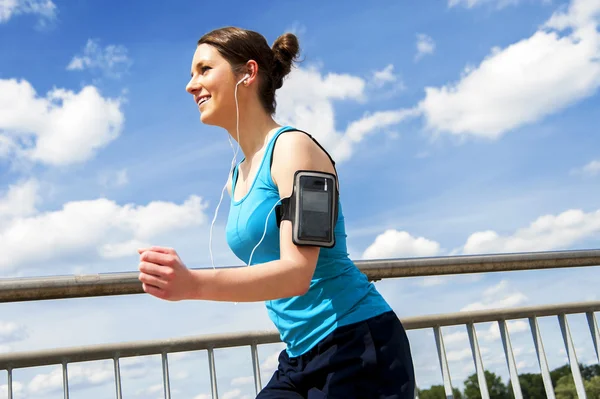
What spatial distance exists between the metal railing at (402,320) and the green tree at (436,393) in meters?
0.02

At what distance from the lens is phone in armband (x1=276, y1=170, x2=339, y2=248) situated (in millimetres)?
1511

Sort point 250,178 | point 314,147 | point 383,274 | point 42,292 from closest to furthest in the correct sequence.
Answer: point 314,147, point 250,178, point 42,292, point 383,274

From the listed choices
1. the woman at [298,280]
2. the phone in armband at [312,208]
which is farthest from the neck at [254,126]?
the phone in armband at [312,208]

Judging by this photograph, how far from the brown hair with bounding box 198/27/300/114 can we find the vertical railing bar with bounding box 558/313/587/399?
2124mm

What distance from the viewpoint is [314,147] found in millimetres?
1670

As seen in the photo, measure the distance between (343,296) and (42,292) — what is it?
1055 mm

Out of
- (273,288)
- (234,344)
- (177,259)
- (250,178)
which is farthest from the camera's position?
(234,344)

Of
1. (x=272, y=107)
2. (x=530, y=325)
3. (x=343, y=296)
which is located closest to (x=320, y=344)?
(x=343, y=296)

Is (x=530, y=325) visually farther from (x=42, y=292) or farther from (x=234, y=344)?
(x=42, y=292)

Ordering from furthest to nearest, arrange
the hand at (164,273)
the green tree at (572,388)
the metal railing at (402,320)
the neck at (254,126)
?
1. the green tree at (572,388)
2. the metal railing at (402,320)
3. the neck at (254,126)
4. the hand at (164,273)

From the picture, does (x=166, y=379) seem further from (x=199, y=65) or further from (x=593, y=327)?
(x=593, y=327)

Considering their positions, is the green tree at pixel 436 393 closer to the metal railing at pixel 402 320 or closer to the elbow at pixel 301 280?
the metal railing at pixel 402 320

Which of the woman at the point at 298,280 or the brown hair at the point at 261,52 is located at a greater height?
the brown hair at the point at 261,52

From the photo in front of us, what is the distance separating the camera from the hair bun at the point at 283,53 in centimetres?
204
